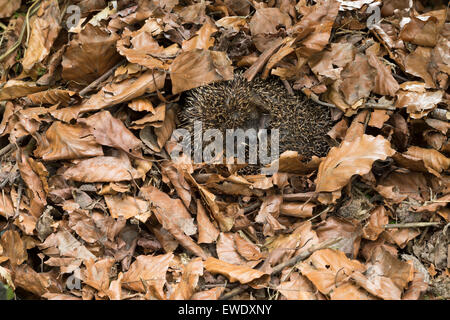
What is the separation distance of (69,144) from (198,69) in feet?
2.13

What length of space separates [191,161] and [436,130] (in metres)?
1.09

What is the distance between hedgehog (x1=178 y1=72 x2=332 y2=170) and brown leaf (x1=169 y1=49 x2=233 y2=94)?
1.3 inches

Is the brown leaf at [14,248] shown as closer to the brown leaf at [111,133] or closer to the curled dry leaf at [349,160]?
the brown leaf at [111,133]

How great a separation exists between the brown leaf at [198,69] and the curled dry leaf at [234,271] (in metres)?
0.78

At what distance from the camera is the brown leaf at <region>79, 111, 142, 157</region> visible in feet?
6.14

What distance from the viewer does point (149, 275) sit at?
1654 millimetres

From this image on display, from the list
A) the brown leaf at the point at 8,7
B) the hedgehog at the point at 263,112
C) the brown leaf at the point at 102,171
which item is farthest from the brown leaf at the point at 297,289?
the brown leaf at the point at 8,7

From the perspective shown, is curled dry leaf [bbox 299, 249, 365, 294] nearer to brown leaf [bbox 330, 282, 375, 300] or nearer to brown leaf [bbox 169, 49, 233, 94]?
brown leaf [bbox 330, 282, 375, 300]

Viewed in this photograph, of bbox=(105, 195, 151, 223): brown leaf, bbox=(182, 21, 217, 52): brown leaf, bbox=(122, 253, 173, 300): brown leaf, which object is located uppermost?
bbox=(182, 21, 217, 52): brown leaf

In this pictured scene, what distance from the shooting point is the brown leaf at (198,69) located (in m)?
1.90

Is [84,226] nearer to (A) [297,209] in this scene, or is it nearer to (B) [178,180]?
(B) [178,180]

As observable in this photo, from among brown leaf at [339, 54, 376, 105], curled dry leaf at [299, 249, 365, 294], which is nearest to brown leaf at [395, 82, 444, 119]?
brown leaf at [339, 54, 376, 105]

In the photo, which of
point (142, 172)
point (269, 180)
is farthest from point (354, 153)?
point (142, 172)

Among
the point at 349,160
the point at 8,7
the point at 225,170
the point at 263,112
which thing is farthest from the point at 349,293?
the point at 8,7
